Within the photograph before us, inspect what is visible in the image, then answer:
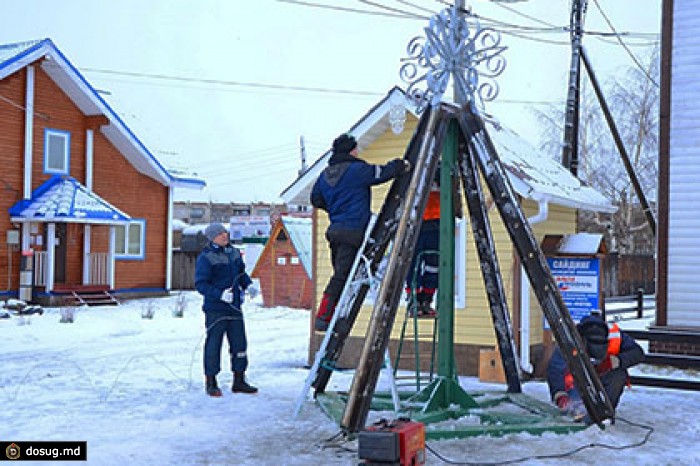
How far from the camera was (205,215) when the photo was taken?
7406cm

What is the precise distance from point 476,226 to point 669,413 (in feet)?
9.19

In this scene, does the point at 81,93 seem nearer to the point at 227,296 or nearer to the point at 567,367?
the point at 227,296

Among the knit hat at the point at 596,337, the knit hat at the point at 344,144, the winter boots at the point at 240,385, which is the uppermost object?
the knit hat at the point at 344,144

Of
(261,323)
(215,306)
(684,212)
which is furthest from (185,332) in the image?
(684,212)

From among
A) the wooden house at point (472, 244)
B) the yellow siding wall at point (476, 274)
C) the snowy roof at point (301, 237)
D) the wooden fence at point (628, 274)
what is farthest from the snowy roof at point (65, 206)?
the wooden fence at point (628, 274)

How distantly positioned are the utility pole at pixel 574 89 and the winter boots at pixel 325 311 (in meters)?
13.7

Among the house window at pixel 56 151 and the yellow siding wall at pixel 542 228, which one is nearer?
the yellow siding wall at pixel 542 228

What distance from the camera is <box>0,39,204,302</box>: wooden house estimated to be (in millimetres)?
23484

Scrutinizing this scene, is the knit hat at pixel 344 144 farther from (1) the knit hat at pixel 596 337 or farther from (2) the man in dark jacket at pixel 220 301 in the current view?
(1) the knit hat at pixel 596 337

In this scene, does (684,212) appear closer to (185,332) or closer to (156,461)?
(156,461)

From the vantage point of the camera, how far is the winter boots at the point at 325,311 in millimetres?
7953

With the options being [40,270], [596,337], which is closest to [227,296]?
[596,337]

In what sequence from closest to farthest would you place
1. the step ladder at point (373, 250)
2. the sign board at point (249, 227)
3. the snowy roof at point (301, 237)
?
the step ladder at point (373, 250), the snowy roof at point (301, 237), the sign board at point (249, 227)

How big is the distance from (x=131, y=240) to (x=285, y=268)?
253 inches
